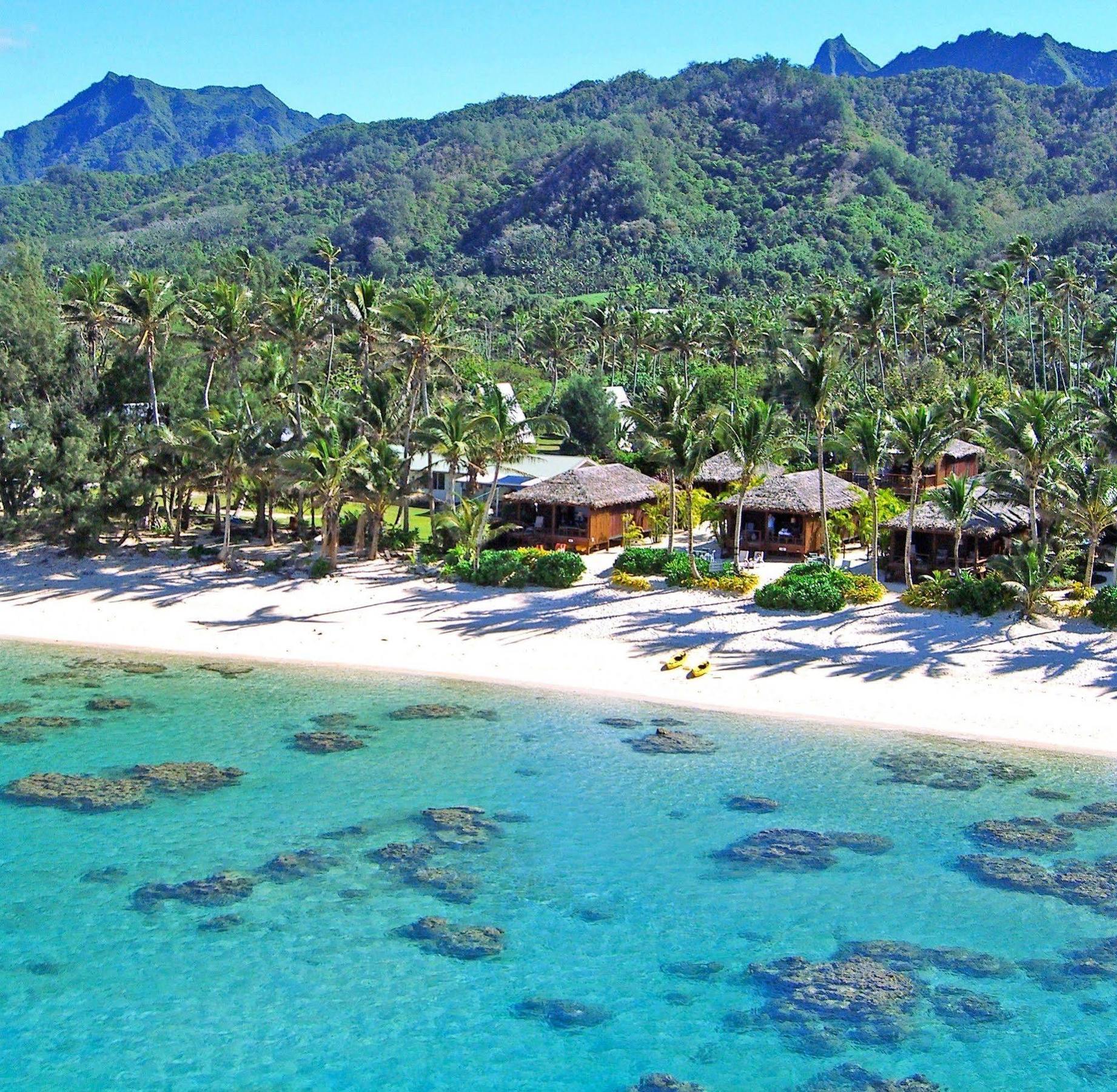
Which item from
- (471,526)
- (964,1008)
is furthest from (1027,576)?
(964,1008)

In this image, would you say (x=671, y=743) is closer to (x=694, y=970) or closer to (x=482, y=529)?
(x=694, y=970)

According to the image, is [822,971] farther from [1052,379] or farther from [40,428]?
[1052,379]

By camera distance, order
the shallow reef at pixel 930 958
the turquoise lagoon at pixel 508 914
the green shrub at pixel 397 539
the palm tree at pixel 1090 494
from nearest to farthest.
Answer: the turquoise lagoon at pixel 508 914, the shallow reef at pixel 930 958, the palm tree at pixel 1090 494, the green shrub at pixel 397 539

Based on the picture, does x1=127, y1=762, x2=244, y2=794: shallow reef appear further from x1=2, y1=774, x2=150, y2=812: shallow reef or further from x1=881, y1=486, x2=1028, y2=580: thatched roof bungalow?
x1=881, y1=486, x2=1028, y2=580: thatched roof bungalow

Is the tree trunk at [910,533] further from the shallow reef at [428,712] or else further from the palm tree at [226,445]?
the palm tree at [226,445]

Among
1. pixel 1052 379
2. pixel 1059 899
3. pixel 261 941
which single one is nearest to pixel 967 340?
pixel 1052 379

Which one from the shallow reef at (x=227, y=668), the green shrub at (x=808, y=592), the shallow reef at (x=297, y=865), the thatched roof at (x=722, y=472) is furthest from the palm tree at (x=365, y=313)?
the shallow reef at (x=297, y=865)

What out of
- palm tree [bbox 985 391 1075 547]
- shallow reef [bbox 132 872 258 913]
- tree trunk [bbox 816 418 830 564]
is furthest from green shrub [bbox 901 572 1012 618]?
shallow reef [bbox 132 872 258 913]
